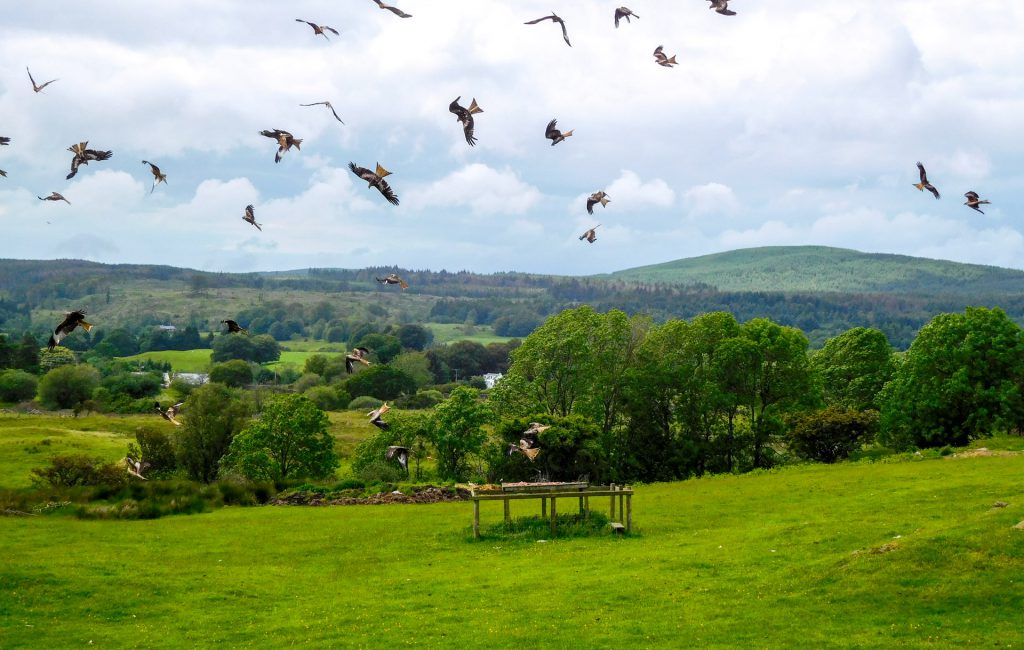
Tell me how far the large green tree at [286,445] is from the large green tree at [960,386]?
1648 inches

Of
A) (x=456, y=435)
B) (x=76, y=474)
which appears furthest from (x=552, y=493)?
(x=76, y=474)

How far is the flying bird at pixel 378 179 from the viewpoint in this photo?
25.9 meters

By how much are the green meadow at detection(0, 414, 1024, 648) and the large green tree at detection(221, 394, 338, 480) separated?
78.5 ft

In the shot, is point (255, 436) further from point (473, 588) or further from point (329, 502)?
point (473, 588)

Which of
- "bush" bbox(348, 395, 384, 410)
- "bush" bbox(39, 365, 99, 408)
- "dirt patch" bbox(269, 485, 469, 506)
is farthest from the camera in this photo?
"bush" bbox(348, 395, 384, 410)

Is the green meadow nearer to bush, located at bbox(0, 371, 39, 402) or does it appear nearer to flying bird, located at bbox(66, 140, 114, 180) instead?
flying bird, located at bbox(66, 140, 114, 180)

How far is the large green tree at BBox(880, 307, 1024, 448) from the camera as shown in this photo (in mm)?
64562

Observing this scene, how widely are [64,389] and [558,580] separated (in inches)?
4643

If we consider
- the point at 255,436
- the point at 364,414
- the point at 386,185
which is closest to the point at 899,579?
the point at 386,185

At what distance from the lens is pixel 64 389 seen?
5138 inches

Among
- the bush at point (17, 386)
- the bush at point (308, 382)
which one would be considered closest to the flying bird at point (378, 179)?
the bush at point (17, 386)

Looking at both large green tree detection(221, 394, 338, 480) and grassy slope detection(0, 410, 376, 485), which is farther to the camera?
grassy slope detection(0, 410, 376, 485)

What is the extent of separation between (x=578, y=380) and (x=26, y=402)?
307 ft

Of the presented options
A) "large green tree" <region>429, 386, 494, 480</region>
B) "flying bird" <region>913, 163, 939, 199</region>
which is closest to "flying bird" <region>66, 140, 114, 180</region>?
"flying bird" <region>913, 163, 939, 199</region>
